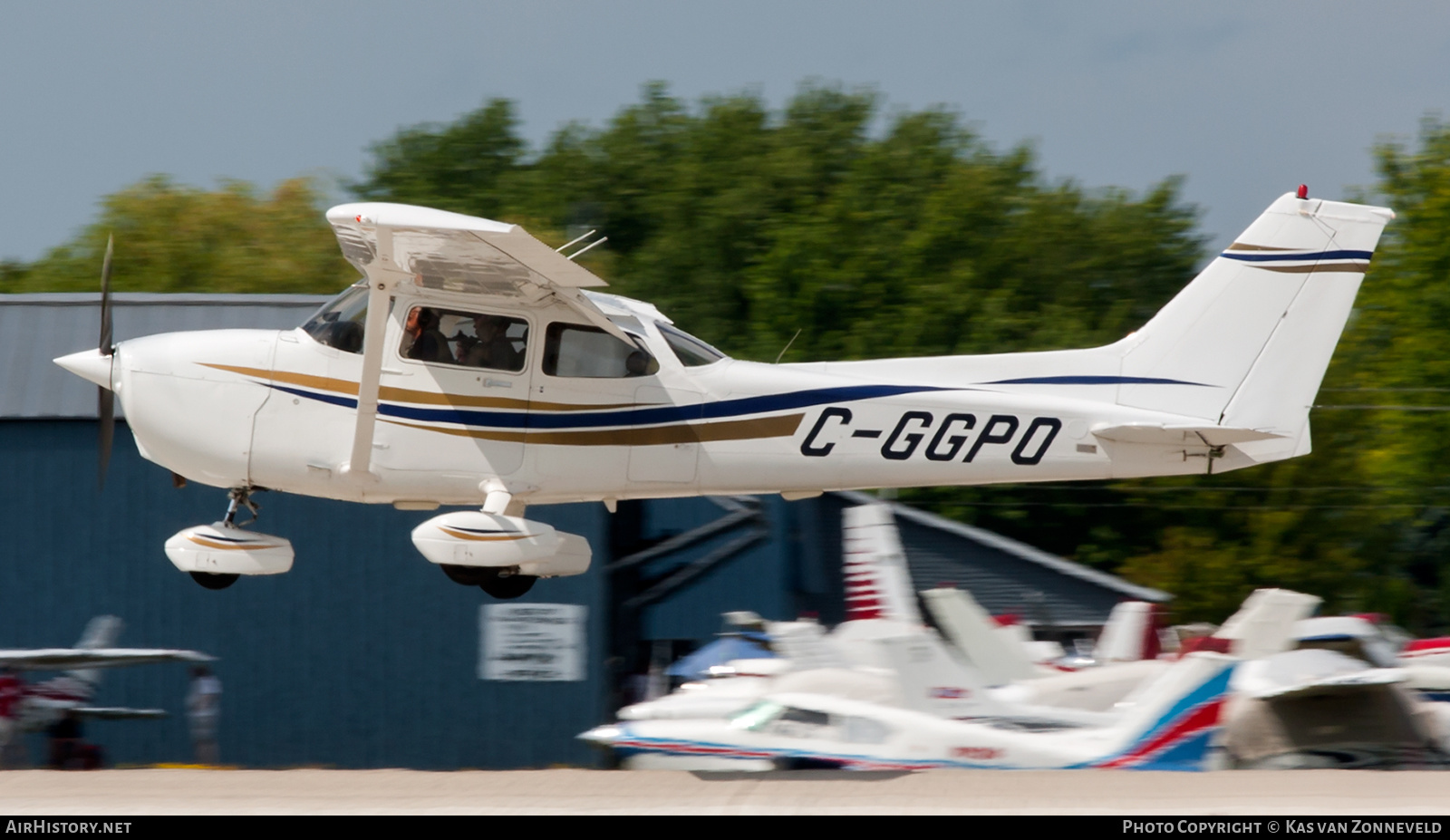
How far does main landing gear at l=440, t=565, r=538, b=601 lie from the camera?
368 inches

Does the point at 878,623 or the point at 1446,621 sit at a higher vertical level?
the point at 878,623

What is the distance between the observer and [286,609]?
1689cm

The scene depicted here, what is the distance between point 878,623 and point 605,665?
14.5 feet

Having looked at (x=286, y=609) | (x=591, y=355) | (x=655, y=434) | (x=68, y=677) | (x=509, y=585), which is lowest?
(x=68, y=677)

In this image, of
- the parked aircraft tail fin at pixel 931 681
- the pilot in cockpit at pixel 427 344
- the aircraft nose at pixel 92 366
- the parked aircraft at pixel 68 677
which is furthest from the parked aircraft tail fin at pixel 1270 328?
the parked aircraft at pixel 68 677

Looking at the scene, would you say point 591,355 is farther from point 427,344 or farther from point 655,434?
point 427,344

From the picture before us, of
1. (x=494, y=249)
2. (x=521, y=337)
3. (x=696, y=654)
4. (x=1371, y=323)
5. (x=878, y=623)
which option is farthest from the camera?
(x=1371, y=323)

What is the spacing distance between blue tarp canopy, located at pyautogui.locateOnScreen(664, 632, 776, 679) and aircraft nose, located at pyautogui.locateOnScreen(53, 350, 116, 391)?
765 centimetres

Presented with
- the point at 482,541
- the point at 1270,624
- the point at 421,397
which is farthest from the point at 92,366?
the point at 1270,624

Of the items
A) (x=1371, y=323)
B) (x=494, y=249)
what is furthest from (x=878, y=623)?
(x=1371, y=323)

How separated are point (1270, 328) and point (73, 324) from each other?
1247 centimetres

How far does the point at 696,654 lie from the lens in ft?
54.1

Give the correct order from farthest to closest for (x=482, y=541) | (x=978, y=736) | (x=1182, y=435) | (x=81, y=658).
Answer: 1. (x=81, y=658)
2. (x=978, y=736)
3. (x=1182, y=435)
4. (x=482, y=541)

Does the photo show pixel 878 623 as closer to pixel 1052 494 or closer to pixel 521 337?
pixel 521 337
